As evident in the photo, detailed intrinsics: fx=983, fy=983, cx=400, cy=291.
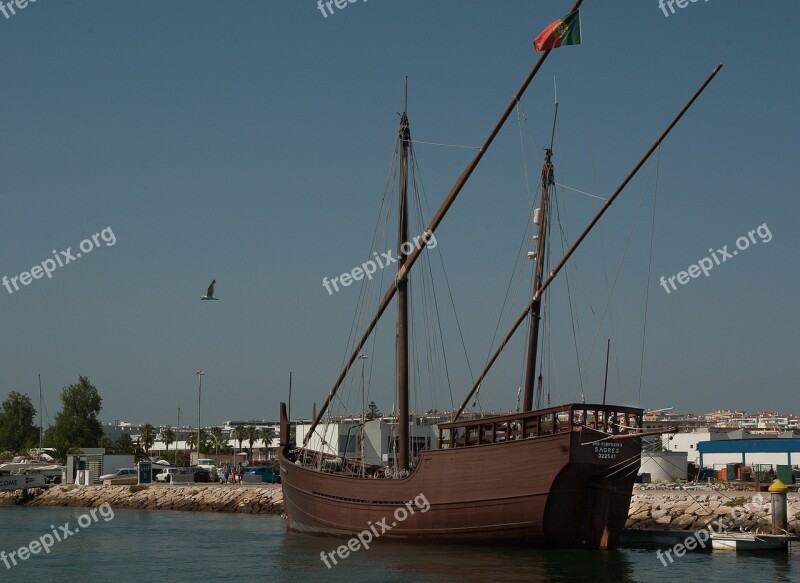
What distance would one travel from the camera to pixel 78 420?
370 feet

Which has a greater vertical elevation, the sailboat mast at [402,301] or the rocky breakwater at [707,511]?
the sailboat mast at [402,301]

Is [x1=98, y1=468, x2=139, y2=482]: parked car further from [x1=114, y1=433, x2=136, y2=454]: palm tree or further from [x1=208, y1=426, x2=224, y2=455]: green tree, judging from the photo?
[x1=208, y1=426, x2=224, y2=455]: green tree

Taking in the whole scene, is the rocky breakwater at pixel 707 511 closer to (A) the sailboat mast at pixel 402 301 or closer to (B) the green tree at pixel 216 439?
(A) the sailboat mast at pixel 402 301

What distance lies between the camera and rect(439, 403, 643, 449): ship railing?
29.7 metres

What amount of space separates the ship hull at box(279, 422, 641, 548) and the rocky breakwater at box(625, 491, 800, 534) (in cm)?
677

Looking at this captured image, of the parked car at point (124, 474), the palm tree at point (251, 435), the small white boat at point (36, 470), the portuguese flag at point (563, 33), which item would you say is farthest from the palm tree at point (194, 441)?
the portuguese flag at point (563, 33)

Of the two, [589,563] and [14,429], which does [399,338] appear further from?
[14,429]

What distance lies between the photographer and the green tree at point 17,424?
388 ft

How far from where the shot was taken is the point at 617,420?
31297 mm

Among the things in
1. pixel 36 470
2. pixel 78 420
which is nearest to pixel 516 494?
pixel 36 470

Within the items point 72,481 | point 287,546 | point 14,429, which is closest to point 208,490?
point 72,481

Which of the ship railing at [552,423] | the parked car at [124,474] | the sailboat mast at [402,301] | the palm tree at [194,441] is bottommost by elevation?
the parked car at [124,474]

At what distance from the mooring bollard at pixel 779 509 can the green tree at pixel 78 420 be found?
91.9 meters

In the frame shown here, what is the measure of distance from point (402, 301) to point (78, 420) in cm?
8385
